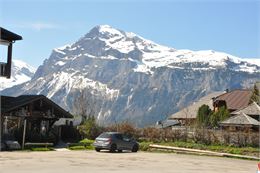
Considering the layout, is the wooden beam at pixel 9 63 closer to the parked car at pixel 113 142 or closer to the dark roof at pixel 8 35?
the dark roof at pixel 8 35

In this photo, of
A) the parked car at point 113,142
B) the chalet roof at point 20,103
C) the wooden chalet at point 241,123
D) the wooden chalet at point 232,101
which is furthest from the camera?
the wooden chalet at point 232,101

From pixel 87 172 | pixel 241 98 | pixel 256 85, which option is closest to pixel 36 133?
pixel 87 172

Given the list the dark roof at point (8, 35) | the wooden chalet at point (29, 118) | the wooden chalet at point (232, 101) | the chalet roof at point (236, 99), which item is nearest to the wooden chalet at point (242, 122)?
the wooden chalet at point (232, 101)

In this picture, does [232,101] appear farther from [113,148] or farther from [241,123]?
[113,148]

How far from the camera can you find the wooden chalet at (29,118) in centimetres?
4475

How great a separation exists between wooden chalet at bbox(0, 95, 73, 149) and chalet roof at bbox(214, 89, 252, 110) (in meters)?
38.3

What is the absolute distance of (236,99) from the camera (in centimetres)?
8625

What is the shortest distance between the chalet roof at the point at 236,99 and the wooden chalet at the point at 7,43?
4899cm

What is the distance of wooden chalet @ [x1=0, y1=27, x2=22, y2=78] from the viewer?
39906 mm

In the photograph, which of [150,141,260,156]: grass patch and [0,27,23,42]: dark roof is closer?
[0,27,23,42]: dark roof

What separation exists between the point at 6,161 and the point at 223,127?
132 feet

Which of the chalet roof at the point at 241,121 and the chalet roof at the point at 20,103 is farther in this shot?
the chalet roof at the point at 241,121

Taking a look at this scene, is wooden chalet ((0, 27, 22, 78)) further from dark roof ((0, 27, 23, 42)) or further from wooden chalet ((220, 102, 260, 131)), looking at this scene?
wooden chalet ((220, 102, 260, 131))

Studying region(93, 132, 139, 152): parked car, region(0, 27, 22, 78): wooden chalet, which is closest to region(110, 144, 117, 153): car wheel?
region(93, 132, 139, 152): parked car
